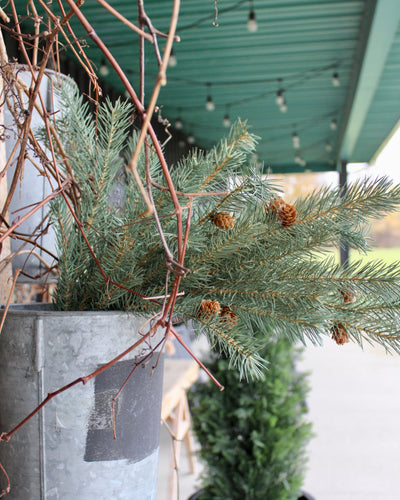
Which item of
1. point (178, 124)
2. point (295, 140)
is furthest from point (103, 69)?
point (295, 140)

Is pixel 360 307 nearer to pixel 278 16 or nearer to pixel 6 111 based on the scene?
pixel 6 111

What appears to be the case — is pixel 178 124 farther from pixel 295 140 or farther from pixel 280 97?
pixel 295 140

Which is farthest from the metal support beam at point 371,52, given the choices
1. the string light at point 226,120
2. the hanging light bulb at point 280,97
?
the string light at point 226,120

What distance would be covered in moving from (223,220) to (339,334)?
0.44 ft

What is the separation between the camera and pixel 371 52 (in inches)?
148

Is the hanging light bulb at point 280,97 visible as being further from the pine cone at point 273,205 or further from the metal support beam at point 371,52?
the pine cone at point 273,205

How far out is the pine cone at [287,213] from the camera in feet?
1.41

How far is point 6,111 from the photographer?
0.59 meters

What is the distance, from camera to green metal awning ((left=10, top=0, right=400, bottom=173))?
3.82 m

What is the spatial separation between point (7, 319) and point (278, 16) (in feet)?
13.6

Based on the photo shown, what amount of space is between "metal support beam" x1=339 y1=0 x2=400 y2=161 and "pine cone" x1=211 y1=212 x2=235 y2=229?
9.94ft

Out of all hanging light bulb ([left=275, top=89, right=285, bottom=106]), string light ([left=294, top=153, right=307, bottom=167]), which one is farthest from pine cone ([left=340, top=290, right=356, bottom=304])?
string light ([left=294, top=153, right=307, bottom=167])

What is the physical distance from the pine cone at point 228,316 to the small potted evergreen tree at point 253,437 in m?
1.22

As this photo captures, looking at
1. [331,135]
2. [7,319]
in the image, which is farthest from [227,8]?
[331,135]
